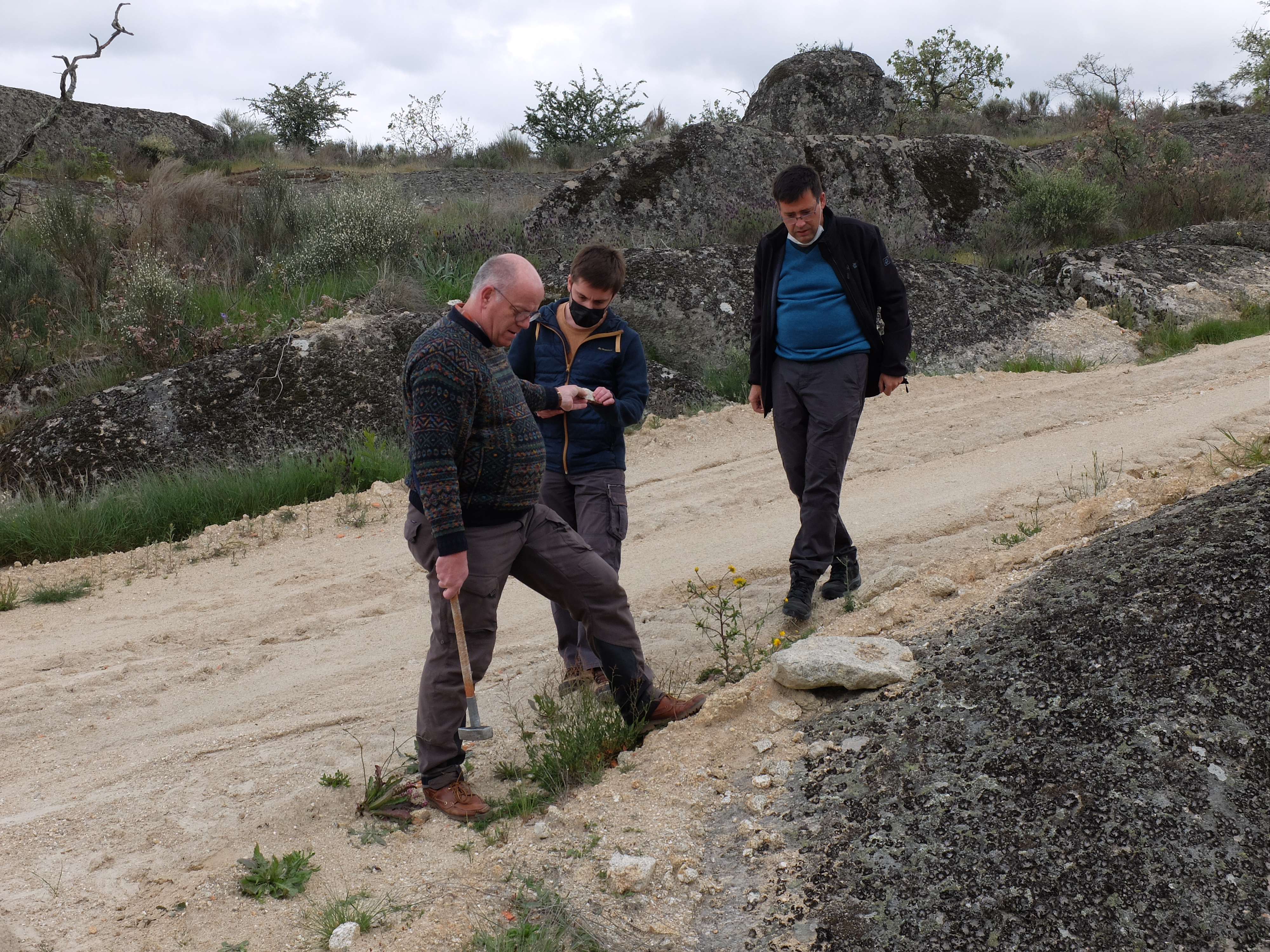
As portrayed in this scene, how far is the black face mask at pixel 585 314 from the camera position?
400cm

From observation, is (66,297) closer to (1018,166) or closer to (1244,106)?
(1018,166)

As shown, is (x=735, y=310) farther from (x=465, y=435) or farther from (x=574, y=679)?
(x=465, y=435)

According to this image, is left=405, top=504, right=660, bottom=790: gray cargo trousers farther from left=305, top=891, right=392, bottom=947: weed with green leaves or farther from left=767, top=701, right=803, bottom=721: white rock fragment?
left=305, top=891, right=392, bottom=947: weed with green leaves

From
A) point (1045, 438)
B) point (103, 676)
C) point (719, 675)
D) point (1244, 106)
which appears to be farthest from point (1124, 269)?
point (1244, 106)

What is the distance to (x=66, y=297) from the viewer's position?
10273mm

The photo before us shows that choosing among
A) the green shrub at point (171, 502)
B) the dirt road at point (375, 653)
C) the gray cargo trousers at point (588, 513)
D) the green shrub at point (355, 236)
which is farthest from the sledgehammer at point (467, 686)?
the green shrub at point (355, 236)

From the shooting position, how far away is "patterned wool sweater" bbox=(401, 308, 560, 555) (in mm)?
3002

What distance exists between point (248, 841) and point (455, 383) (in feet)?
5.69

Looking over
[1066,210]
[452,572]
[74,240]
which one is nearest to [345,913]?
[452,572]

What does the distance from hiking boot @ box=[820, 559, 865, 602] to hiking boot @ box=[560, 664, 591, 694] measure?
1302 mm

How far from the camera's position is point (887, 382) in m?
4.40

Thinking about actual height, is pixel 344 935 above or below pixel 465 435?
below

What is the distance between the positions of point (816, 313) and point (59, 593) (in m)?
4.83

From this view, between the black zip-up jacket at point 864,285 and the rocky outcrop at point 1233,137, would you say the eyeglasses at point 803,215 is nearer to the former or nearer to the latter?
the black zip-up jacket at point 864,285
